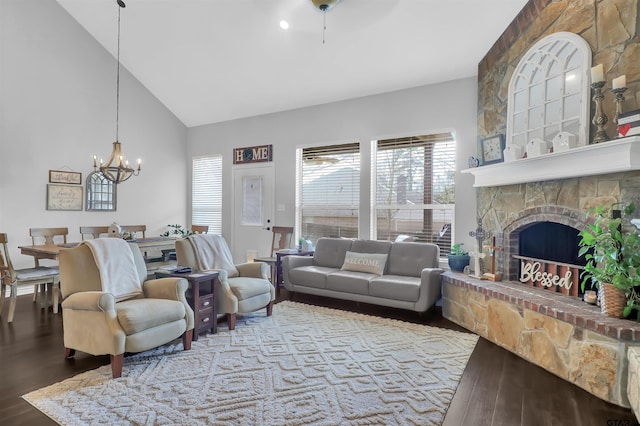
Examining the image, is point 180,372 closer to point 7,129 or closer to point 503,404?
point 503,404

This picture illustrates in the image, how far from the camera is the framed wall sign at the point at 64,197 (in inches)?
218

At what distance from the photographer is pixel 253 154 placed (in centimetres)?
682

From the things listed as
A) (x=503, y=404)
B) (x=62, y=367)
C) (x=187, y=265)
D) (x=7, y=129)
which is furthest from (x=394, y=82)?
(x=7, y=129)

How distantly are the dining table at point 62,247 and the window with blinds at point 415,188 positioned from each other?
123 inches

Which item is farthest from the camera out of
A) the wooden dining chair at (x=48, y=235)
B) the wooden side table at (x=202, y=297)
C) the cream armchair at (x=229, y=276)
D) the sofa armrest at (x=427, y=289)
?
the wooden dining chair at (x=48, y=235)

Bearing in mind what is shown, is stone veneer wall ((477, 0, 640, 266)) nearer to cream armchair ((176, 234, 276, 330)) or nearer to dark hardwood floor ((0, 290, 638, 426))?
dark hardwood floor ((0, 290, 638, 426))

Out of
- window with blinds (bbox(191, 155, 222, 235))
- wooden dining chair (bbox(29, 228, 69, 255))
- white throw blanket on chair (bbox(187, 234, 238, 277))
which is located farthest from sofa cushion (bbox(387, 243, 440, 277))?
wooden dining chair (bbox(29, 228, 69, 255))

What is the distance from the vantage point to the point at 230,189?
7.20 meters

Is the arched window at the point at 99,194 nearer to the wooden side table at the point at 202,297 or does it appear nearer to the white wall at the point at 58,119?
the white wall at the point at 58,119

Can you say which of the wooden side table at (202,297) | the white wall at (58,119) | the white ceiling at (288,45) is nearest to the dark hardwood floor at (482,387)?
the wooden side table at (202,297)

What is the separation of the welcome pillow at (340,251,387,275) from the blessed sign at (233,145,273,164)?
8.66 feet

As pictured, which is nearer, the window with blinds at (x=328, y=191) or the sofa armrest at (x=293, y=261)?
the sofa armrest at (x=293, y=261)

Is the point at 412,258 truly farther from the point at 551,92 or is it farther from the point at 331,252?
the point at 551,92

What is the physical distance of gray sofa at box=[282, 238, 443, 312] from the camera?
4.15 m
